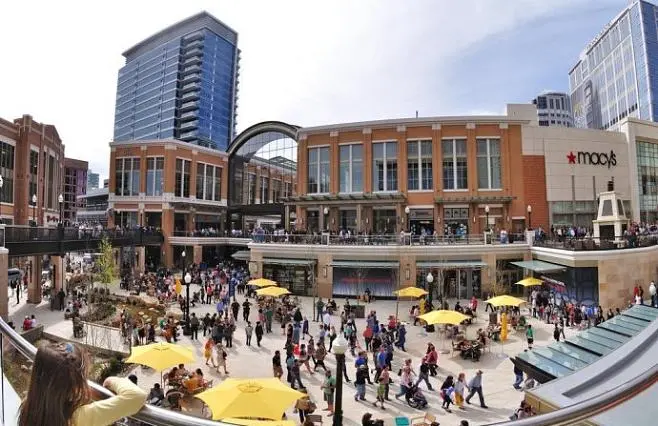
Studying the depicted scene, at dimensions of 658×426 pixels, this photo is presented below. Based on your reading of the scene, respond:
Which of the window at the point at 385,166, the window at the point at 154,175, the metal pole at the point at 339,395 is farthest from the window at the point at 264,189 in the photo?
the metal pole at the point at 339,395

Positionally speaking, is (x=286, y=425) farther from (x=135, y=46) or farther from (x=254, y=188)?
(x=135, y=46)

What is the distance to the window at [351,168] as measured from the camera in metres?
39.9

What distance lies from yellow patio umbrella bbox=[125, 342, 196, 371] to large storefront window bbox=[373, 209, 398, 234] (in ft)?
92.6

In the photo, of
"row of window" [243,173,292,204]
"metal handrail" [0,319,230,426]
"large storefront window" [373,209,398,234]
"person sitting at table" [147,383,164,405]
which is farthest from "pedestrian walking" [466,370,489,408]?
"row of window" [243,173,292,204]

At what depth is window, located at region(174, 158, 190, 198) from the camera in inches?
1966

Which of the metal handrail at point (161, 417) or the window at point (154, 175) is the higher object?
the window at point (154, 175)

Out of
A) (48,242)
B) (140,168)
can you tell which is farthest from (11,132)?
(48,242)

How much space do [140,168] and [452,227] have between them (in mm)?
36450

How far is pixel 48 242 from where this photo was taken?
94.4 ft

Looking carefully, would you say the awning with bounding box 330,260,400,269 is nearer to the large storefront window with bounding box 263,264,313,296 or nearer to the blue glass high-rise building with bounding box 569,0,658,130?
the large storefront window with bounding box 263,264,313,296

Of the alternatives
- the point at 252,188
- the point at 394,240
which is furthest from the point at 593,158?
the point at 252,188

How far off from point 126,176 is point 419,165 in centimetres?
3527

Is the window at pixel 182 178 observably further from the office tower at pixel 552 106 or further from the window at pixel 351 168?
the office tower at pixel 552 106

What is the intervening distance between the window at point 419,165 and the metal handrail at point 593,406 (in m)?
36.9
